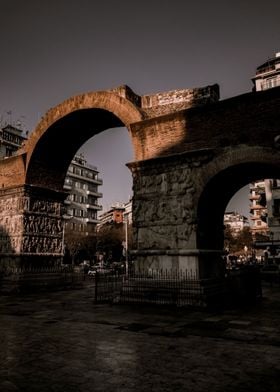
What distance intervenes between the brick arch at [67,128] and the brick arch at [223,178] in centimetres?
368

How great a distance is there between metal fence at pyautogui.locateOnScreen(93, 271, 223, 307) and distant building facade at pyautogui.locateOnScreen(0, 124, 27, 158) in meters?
37.9

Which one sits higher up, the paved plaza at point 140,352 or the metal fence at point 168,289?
the metal fence at point 168,289

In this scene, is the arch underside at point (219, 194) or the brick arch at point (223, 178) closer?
the brick arch at point (223, 178)

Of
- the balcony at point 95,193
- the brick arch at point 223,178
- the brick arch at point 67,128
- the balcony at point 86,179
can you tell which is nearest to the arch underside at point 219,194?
the brick arch at point 223,178

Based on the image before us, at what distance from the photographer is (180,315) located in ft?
27.8

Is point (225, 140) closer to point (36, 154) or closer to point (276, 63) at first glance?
point (36, 154)

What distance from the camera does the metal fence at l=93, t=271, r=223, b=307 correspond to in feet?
32.1

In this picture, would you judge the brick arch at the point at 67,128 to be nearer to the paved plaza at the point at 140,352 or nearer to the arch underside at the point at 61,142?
the arch underside at the point at 61,142

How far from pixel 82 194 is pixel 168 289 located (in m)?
50.1

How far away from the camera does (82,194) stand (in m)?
58.9

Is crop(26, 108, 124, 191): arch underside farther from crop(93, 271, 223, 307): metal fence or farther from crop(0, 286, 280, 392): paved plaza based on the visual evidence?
crop(0, 286, 280, 392): paved plaza

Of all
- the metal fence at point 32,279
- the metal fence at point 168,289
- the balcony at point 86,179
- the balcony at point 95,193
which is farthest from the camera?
the balcony at point 95,193

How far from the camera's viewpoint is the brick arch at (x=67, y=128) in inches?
517

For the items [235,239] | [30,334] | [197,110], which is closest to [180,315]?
[30,334]
